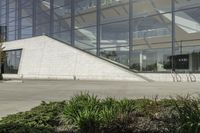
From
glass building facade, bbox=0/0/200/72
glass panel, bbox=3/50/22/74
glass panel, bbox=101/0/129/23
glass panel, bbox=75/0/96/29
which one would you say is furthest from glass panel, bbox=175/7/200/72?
glass panel, bbox=3/50/22/74

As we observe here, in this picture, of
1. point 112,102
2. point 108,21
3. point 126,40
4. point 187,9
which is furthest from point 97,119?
point 108,21

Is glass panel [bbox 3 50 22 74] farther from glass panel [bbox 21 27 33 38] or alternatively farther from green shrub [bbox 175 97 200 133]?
green shrub [bbox 175 97 200 133]

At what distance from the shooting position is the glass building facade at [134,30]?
36375 mm

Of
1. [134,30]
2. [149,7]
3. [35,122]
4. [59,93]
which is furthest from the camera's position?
[134,30]

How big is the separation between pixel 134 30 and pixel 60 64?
11389mm

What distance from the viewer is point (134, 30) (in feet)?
135

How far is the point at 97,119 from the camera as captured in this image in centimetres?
780

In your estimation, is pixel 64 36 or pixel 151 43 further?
pixel 64 36

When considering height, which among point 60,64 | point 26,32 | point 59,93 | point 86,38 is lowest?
point 59,93

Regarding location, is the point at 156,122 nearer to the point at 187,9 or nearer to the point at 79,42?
the point at 187,9

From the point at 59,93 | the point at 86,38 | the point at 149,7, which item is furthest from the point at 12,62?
the point at 59,93

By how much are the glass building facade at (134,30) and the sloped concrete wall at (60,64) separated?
34.9 inches

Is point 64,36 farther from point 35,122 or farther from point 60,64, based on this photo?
point 35,122

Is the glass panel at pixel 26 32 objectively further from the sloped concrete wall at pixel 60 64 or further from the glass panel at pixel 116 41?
the glass panel at pixel 116 41
